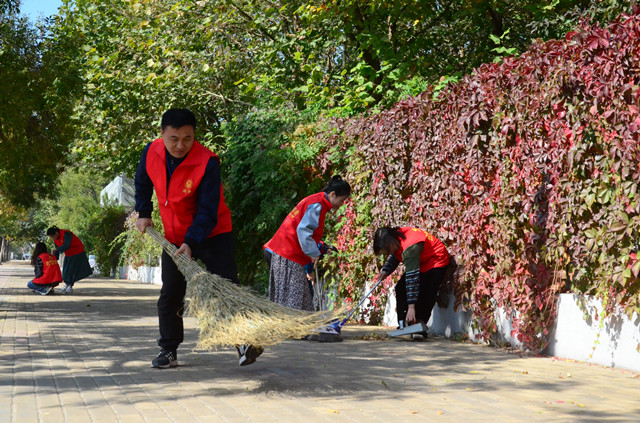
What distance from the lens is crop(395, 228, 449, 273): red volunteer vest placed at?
28.4 feet

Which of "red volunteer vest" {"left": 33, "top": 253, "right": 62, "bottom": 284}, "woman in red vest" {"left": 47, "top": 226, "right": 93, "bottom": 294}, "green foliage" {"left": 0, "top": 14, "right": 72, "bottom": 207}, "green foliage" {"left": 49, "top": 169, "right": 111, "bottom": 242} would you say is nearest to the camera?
"green foliage" {"left": 0, "top": 14, "right": 72, "bottom": 207}

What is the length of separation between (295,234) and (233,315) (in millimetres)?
2827

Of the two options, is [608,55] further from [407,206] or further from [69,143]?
[69,143]

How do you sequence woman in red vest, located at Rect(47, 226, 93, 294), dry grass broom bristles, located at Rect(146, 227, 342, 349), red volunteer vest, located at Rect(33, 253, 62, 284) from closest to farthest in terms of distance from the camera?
1. dry grass broom bristles, located at Rect(146, 227, 342, 349)
2. red volunteer vest, located at Rect(33, 253, 62, 284)
3. woman in red vest, located at Rect(47, 226, 93, 294)

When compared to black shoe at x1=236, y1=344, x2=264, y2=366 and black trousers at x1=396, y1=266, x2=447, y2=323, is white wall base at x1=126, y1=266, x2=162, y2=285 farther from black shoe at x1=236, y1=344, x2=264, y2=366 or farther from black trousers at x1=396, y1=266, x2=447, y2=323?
black shoe at x1=236, y1=344, x2=264, y2=366

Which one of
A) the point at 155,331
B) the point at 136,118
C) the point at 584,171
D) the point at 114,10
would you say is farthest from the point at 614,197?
the point at 114,10

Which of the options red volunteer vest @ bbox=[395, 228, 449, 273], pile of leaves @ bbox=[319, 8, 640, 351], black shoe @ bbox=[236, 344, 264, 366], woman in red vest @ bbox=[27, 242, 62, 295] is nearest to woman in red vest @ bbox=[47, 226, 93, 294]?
woman in red vest @ bbox=[27, 242, 62, 295]

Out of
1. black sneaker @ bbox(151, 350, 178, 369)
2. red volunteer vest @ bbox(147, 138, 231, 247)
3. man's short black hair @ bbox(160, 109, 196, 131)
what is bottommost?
black sneaker @ bbox(151, 350, 178, 369)

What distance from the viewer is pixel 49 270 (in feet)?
60.8

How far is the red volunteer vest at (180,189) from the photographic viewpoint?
606cm

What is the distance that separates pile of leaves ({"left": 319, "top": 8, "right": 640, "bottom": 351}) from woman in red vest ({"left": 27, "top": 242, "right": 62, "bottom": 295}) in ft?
36.7

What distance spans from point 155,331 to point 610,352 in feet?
18.6

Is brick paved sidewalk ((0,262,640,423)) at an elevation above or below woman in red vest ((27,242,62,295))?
below

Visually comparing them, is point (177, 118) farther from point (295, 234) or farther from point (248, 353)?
point (295, 234)
